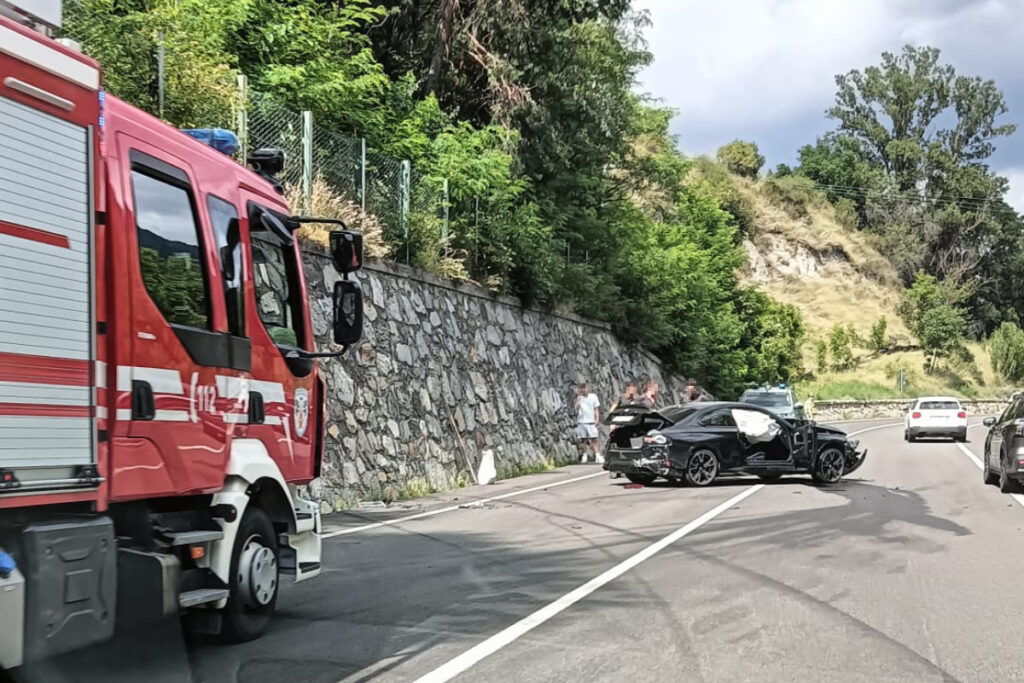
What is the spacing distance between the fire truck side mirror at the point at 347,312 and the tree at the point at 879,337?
82.1 m

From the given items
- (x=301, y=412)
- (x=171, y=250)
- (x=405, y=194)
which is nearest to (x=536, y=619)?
(x=301, y=412)

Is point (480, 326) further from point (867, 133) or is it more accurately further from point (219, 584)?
point (867, 133)

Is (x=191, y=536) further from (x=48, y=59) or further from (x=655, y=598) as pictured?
(x=655, y=598)

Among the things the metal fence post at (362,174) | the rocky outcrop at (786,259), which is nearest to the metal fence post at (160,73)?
the metal fence post at (362,174)

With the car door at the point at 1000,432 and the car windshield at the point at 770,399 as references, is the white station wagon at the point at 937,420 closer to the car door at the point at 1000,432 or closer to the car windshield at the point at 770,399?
the car windshield at the point at 770,399

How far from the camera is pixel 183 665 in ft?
19.0

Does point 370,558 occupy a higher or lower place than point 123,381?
lower

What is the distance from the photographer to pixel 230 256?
244 inches

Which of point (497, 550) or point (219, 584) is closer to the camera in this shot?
point (219, 584)

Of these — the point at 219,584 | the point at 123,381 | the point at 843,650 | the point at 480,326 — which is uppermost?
the point at 480,326

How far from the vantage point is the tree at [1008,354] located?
86.1m

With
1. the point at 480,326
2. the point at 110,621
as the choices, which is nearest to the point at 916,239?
the point at 480,326

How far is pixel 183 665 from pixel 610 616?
278 centimetres

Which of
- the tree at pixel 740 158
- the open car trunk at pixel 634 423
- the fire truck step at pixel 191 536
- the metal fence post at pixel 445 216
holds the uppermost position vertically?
the tree at pixel 740 158
